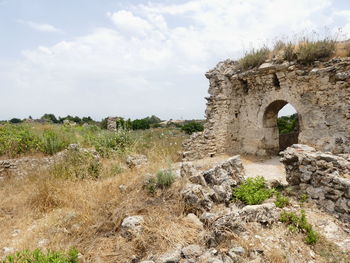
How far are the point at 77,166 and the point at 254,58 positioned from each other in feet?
23.7

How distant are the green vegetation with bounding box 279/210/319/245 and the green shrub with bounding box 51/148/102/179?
16.5 feet

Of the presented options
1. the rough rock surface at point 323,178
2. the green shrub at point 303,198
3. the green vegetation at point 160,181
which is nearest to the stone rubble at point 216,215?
the green vegetation at point 160,181

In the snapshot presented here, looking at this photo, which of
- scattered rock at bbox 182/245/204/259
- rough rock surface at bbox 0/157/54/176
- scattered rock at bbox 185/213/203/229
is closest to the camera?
scattered rock at bbox 182/245/204/259

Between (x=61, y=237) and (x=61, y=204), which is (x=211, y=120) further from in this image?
(x=61, y=237)

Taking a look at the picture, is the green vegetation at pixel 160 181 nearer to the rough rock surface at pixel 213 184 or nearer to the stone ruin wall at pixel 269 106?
the rough rock surface at pixel 213 184

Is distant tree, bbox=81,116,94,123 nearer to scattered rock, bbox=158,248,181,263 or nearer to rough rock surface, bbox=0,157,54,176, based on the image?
rough rock surface, bbox=0,157,54,176

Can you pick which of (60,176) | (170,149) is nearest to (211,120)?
(170,149)

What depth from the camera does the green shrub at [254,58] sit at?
34.1 feet

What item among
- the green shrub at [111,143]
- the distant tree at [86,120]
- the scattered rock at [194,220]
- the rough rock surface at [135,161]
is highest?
the distant tree at [86,120]

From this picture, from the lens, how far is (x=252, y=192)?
5.33 meters

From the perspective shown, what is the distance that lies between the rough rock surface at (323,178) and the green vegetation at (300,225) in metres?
0.75

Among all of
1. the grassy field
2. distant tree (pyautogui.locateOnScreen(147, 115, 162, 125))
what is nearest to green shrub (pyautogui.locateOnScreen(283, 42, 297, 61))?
the grassy field

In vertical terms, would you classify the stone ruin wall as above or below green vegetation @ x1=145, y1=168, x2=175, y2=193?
above

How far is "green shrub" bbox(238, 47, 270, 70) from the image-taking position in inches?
410
